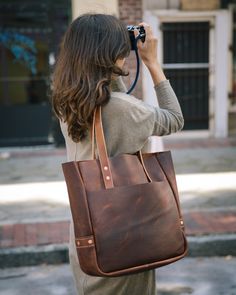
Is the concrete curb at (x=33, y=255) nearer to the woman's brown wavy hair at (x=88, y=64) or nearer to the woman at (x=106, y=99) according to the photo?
the woman at (x=106, y=99)

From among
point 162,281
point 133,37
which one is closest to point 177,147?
point 162,281

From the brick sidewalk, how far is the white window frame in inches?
168

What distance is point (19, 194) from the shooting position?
6266mm

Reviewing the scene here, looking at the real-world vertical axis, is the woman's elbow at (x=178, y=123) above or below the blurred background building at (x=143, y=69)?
above

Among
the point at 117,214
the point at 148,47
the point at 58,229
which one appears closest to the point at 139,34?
the point at 148,47

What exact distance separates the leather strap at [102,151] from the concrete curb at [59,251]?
2778 mm

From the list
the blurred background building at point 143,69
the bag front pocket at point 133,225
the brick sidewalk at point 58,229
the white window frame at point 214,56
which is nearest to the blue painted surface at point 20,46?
the blurred background building at point 143,69

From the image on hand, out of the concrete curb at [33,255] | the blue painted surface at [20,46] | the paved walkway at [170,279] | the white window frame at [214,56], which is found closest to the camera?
the paved walkway at [170,279]

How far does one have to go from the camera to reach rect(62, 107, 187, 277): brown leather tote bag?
191 cm

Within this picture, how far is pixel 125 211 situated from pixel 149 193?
0.11m

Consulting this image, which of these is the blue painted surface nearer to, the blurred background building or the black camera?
the blurred background building

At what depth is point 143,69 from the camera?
8.58 metres

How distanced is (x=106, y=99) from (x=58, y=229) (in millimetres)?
3175

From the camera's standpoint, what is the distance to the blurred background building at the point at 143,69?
884cm
